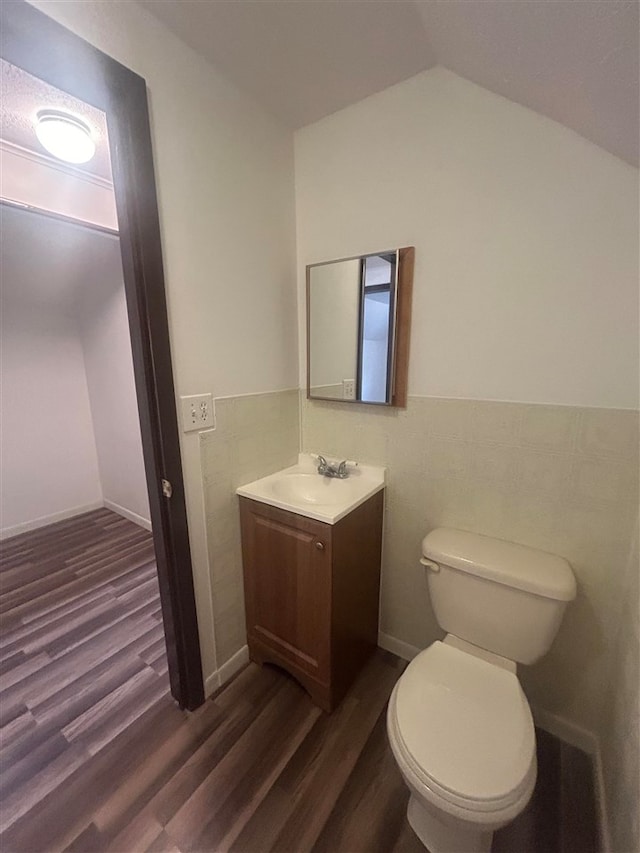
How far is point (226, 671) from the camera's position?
5.02 feet

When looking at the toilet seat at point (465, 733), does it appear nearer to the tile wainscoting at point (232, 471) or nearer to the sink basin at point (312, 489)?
the sink basin at point (312, 489)

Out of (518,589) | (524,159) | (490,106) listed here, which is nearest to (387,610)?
(518,589)

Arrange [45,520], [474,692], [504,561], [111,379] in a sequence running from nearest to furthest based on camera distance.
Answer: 1. [474,692]
2. [504,561]
3. [111,379]
4. [45,520]

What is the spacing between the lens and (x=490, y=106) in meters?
1.10

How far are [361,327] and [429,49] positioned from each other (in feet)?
2.92

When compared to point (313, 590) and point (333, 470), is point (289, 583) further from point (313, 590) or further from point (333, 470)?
point (333, 470)

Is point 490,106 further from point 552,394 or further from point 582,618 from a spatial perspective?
point 582,618

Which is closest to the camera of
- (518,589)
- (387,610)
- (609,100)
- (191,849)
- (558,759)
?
(609,100)

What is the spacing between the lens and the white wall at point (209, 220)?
1034 millimetres

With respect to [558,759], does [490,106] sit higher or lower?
higher

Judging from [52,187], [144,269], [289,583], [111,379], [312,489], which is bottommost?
[289,583]

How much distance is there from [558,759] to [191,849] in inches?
49.3

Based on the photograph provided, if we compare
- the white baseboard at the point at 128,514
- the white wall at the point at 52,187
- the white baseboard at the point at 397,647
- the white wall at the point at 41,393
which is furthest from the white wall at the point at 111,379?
the white baseboard at the point at 397,647

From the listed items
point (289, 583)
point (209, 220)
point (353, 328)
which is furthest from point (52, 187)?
point (289, 583)
